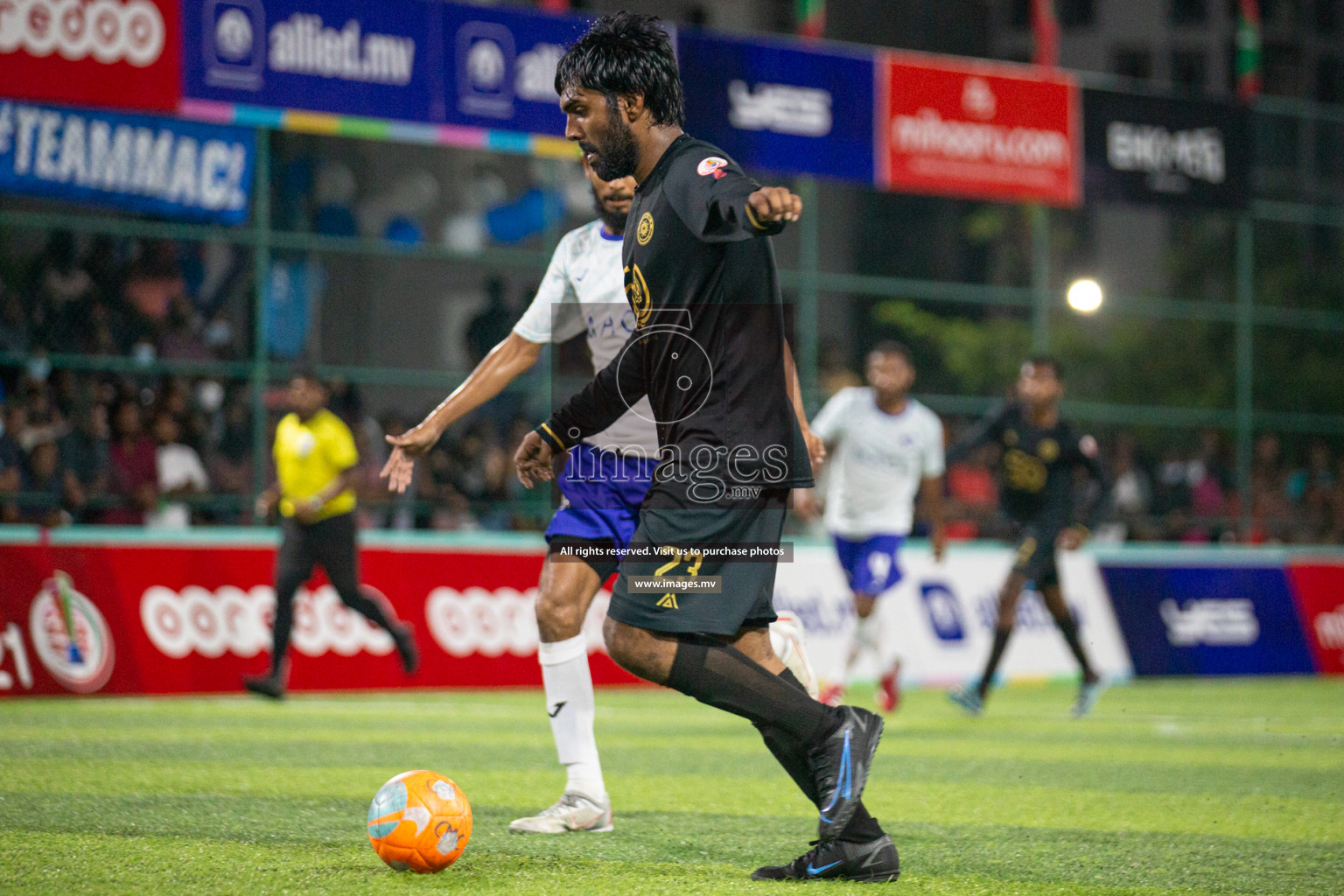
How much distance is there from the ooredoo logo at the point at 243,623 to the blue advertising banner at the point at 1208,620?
749 centimetres

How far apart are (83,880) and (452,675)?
30.0 feet

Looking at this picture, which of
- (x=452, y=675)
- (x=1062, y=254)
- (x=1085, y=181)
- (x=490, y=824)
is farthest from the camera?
(x=1062, y=254)

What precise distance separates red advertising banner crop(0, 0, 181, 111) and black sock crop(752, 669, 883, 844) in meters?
10.1

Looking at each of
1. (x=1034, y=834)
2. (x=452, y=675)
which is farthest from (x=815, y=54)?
(x=1034, y=834)

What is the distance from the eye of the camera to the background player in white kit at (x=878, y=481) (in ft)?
39.0

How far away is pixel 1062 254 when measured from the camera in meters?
50.7

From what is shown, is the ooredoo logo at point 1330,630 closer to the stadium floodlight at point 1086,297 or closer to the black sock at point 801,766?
the stadium floodlight at point 1086,297

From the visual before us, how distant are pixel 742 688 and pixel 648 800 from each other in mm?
2433

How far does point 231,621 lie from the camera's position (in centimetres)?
1282

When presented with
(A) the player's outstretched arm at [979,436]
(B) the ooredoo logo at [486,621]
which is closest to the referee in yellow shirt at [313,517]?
(B) the ooredoo logo at [486,621]

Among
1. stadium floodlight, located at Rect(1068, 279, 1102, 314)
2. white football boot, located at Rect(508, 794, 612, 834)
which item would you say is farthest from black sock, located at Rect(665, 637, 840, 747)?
stadium floodlight, located at Rect(1068, 279, 1102, 314)

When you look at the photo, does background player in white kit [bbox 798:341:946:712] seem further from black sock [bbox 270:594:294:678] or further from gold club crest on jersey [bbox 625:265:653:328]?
gold club crest on jersey [bbox 625:265:653:328]

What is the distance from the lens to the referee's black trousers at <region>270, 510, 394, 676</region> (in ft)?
38.6

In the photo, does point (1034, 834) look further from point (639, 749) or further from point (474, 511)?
point (474, 511)
